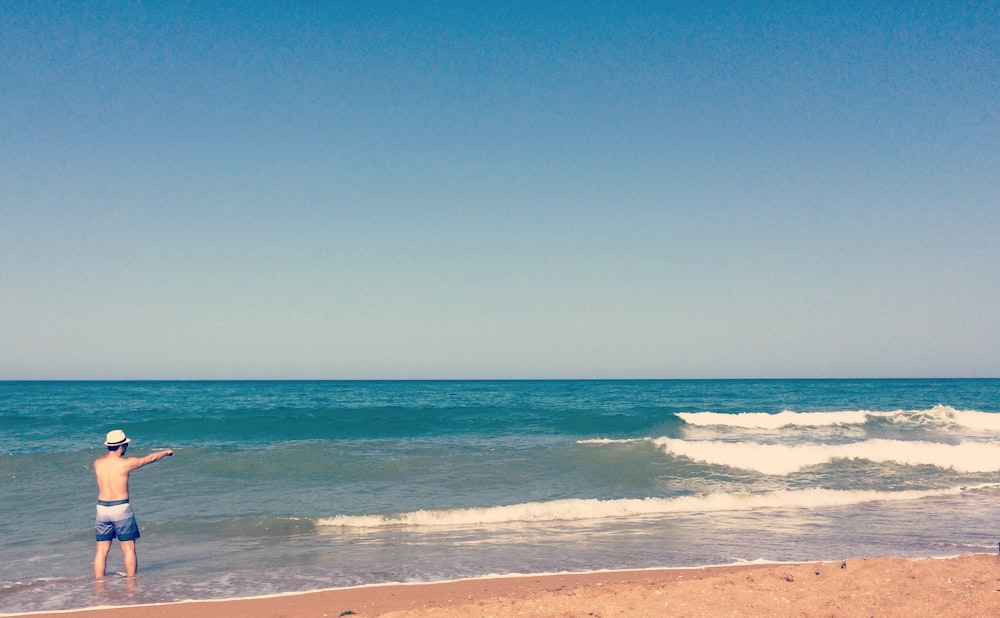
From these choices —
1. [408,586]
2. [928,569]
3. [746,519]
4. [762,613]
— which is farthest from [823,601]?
[746,519]

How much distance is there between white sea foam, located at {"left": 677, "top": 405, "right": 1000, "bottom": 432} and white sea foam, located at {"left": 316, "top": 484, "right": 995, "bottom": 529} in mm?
16724

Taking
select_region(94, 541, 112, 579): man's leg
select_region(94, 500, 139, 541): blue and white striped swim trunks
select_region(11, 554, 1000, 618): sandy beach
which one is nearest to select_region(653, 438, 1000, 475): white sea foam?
select_region(11, 554, 1000, 618): sandy beach

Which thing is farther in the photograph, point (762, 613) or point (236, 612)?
point (236, 612)

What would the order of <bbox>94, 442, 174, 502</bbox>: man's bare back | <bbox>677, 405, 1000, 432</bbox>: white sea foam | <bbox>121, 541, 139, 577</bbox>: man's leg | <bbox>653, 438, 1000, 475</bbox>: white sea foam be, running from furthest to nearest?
<bbox>677, 405, 1000, 432</bbox>: white sea foam → <bbox>653, 438, 1000, 475</bbox>: white sea foam → <bbox>121, 541, 139, 577</bbox>: man's leg → <bbox>94, 442, 174, 502</bbox>: man's bare back

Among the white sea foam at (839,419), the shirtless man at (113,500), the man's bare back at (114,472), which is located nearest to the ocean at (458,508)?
the shirtless man at (113,500)

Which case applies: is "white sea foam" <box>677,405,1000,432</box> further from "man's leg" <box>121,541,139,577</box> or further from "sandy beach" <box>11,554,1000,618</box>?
"man's leg" <box>121,541,139,577</box>

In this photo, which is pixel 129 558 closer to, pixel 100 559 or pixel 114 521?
pixel 100 559

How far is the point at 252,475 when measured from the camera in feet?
49.7

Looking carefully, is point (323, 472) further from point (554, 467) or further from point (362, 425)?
point (362, 425)

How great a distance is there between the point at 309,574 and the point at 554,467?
29.4ft

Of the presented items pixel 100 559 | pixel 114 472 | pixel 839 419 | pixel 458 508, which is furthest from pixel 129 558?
pixel 839 419

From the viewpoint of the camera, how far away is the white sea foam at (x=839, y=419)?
94.2ft

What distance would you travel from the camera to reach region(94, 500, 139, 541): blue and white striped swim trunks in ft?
25.0

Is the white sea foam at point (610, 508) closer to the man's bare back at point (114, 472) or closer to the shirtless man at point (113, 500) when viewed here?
the shirtless man at point (113, 500)
